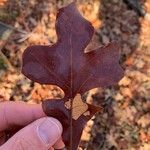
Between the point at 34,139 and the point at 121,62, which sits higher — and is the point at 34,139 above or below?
above

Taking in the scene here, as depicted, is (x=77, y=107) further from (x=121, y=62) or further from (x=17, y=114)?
(x=121, y=62)

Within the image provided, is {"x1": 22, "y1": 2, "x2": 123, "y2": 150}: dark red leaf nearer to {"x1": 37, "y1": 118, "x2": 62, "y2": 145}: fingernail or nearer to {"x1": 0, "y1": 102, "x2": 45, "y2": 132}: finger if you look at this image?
{"x1": 37, "y1": 118, "x2": 62, "y2": 145}: fingernail

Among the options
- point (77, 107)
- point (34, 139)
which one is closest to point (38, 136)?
point (34, 139)

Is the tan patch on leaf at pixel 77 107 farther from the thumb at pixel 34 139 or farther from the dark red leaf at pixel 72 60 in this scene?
the thumb at pixel 34 139

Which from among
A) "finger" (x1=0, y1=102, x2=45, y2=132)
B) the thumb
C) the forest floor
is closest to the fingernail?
the thumb

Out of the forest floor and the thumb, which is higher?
the thumb

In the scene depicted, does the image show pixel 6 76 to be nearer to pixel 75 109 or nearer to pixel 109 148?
pixel 109 148

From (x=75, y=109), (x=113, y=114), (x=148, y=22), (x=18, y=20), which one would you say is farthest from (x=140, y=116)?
(x=75, y=109)
